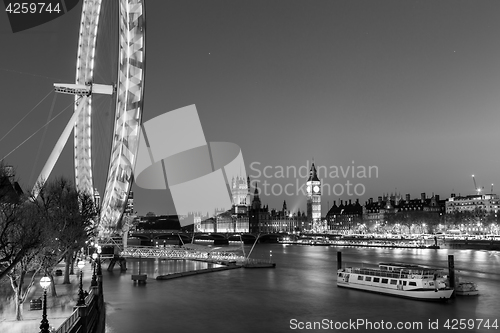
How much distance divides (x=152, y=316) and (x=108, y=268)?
21472 mm

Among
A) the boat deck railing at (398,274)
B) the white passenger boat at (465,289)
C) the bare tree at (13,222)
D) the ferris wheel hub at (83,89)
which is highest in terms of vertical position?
the ferris wheel hub at (83,89)

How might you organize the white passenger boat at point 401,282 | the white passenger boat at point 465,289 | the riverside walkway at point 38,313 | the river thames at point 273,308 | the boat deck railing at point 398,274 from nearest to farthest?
1. the riverside walkway at point 38,313
2. the river thames at point 273,308
3. the white passenger boat at point 401,282
4. the boat deck railing at point 398,274
5. the white passenger boat at point 465,289

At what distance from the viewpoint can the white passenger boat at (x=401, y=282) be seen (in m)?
29.5

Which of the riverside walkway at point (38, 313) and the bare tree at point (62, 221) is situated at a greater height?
the bare tree at point (62, 221)

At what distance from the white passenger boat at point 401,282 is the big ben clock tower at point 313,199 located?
458 feet

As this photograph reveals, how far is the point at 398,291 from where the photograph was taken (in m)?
30.8

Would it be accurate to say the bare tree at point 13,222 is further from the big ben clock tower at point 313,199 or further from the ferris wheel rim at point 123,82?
the big ben clock tower at point 313,199

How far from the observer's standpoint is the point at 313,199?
7215 inches

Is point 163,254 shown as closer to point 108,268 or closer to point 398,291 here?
point 108,268

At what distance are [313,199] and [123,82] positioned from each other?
165116 millimetres

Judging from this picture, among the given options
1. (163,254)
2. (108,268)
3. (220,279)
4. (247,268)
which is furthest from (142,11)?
(163,254)

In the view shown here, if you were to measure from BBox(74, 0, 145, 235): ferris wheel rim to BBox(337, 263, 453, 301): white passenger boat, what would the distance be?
53.5 ft

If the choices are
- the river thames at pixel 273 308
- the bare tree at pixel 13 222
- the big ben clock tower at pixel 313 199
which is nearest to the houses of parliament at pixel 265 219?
the big ben clock tower at pixel 313 199

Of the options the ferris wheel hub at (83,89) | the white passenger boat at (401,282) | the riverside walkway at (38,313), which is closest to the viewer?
the riverside walkway at (38,313)
